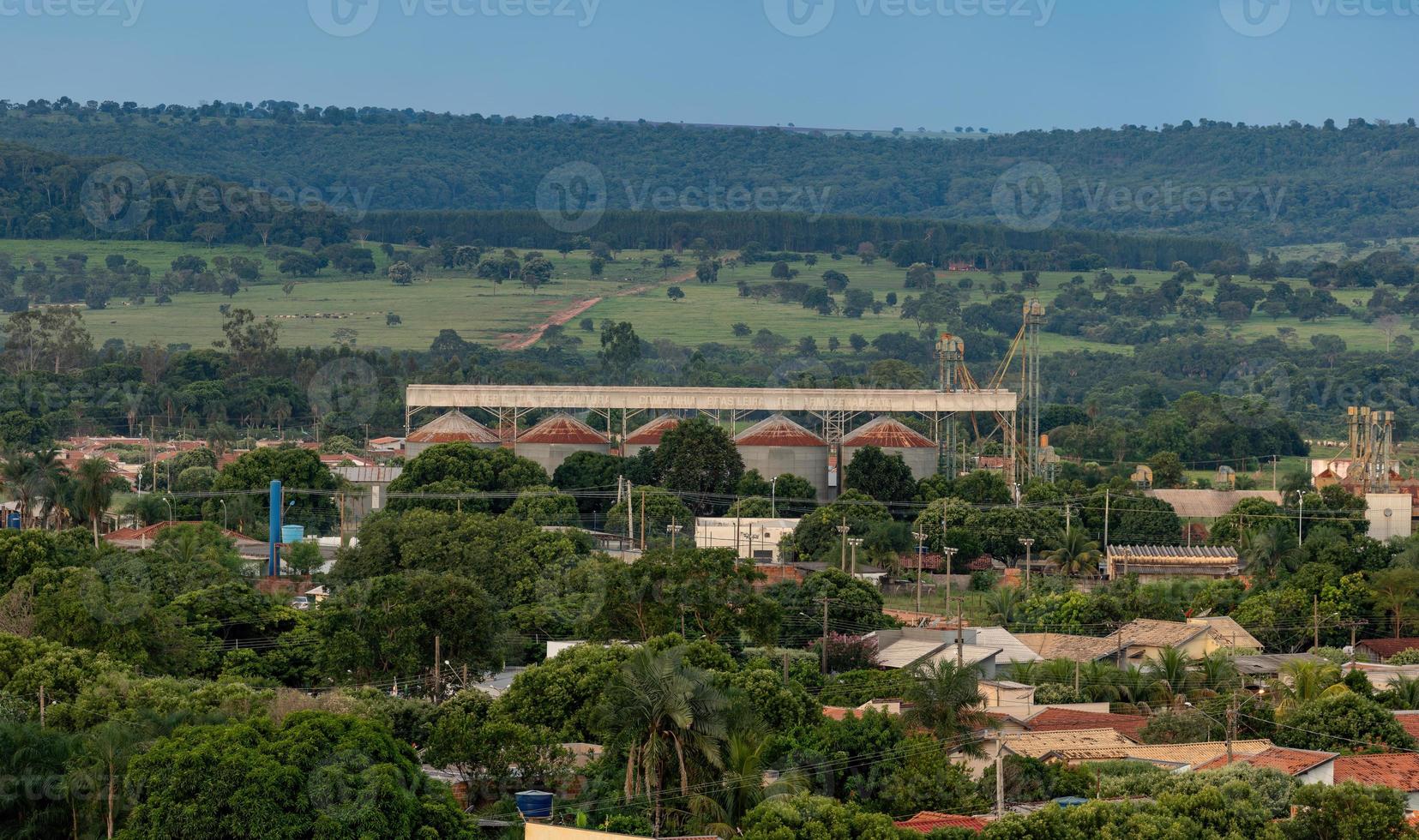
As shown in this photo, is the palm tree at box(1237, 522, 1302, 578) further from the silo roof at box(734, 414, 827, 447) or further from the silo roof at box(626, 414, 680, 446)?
the silo roof at box(626, 414, 680, 446)

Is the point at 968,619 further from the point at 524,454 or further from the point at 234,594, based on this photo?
the point at 524,454

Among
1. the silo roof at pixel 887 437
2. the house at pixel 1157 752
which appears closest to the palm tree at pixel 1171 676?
the house at pixel 1157 752


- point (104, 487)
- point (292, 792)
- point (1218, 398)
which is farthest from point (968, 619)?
point (1218, 398)

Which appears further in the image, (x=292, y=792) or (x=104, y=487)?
(x=104, y=487)

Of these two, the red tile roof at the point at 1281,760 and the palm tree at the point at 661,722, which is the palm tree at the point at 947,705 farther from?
the palm tree at the point at 661,722

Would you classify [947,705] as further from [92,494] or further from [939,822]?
[92,494]

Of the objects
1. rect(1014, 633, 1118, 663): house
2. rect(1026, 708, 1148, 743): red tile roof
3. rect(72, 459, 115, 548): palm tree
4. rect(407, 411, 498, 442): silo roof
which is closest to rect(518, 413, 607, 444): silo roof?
rect(407, 411, 498, 442): silo roof
